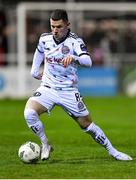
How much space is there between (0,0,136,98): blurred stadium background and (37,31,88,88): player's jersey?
65.8ft

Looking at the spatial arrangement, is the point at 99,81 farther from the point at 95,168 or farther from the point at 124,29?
the point at 95,168

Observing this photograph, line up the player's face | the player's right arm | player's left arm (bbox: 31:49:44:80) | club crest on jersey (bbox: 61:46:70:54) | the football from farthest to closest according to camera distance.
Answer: player's left arm (bbox: 31:49:44:80)
the player's right arm
club crest on jersey (bbox: 61:46:70:54)
the football
the player's face

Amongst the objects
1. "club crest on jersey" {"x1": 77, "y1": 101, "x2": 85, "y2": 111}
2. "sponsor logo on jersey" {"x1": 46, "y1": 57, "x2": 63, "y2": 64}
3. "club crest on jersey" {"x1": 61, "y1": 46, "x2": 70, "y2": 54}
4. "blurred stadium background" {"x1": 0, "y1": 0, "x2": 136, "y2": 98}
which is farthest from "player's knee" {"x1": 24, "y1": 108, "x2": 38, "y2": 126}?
"blurred stadium background" {"x1": 0, "y1": 0, "x2": 136, "y2": 98}

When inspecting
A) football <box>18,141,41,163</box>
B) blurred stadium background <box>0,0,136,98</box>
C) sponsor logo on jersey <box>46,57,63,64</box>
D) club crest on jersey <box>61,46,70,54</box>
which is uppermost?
club crest on jersey <box>61,46,70,54</box>

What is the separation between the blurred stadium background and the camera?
33.8 meters

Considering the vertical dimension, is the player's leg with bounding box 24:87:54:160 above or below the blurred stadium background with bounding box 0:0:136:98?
above

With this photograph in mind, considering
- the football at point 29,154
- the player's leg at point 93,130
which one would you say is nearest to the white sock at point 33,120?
the football at point 29,154

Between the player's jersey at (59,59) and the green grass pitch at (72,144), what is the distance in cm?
130

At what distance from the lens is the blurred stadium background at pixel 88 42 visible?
33812 mm

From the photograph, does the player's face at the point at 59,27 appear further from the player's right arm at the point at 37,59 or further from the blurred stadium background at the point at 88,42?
the blurred stadium background at the point at 88,42

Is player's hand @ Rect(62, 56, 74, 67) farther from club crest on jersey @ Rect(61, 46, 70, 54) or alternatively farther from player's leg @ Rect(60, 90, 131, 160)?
player's leg @ Rect(60, 90, 131, 160)

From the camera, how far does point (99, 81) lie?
34188 mm

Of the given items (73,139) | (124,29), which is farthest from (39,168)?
(124,29)

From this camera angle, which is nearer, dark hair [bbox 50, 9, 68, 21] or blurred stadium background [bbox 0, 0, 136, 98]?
dark hair [bbox 50, 9, 68, 21]
